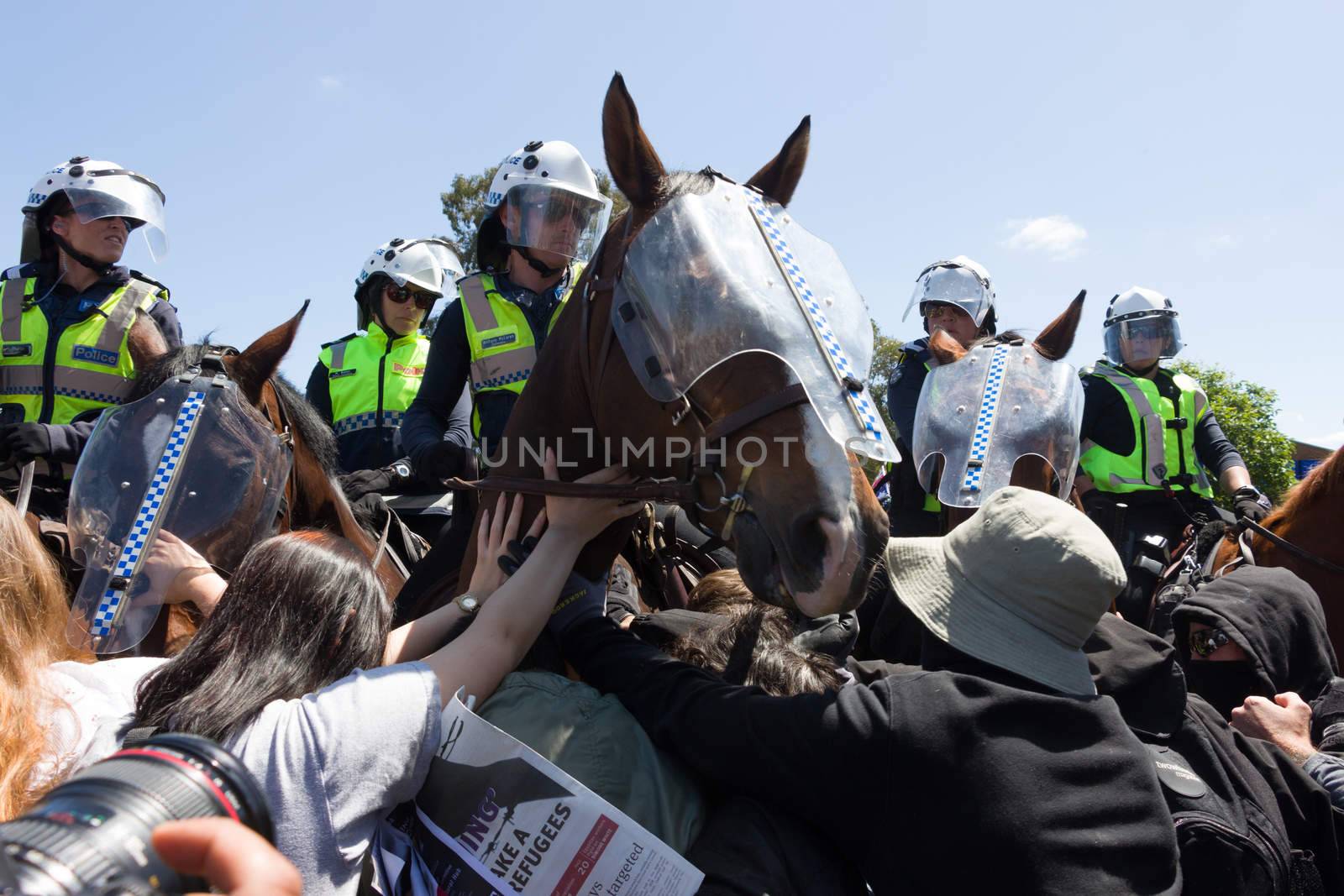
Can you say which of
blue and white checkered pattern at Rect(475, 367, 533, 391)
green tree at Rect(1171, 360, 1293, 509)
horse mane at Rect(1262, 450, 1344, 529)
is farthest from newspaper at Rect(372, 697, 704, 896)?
green tree at Rect(1171, 360, 1293, 509)

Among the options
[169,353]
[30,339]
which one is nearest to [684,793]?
[169,353]

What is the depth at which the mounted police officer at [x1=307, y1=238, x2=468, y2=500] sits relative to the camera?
6148 mm

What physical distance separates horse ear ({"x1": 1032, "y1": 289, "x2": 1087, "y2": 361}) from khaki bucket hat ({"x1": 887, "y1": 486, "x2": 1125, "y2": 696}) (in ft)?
7.37

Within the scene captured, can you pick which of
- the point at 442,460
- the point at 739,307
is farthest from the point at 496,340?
the point at 739,307

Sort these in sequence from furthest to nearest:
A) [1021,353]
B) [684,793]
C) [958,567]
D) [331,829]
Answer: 1. [1021,353]
2. [958,567]
3. [684,793]
4. [331,829]

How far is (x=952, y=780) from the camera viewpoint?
1.77 m

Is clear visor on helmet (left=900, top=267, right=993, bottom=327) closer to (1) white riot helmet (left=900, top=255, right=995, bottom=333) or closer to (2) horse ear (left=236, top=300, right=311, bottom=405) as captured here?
(1) white riot helmet (left=900, top=255, right=995, bottom=333)

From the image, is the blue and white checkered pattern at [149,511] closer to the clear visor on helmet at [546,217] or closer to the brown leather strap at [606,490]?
the brown leather strap at [606,490]

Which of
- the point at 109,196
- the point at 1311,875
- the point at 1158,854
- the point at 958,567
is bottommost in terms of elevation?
the point at 1311,875

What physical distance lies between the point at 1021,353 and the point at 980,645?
98.6 inches

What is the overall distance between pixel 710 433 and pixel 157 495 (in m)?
1.79

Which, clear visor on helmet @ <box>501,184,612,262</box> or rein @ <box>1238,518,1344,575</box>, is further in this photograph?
rein @ <box>1238,518,1344,575</box>

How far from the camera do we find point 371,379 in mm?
6309

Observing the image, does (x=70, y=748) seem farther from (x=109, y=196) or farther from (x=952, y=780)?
(x=109, y=196)
